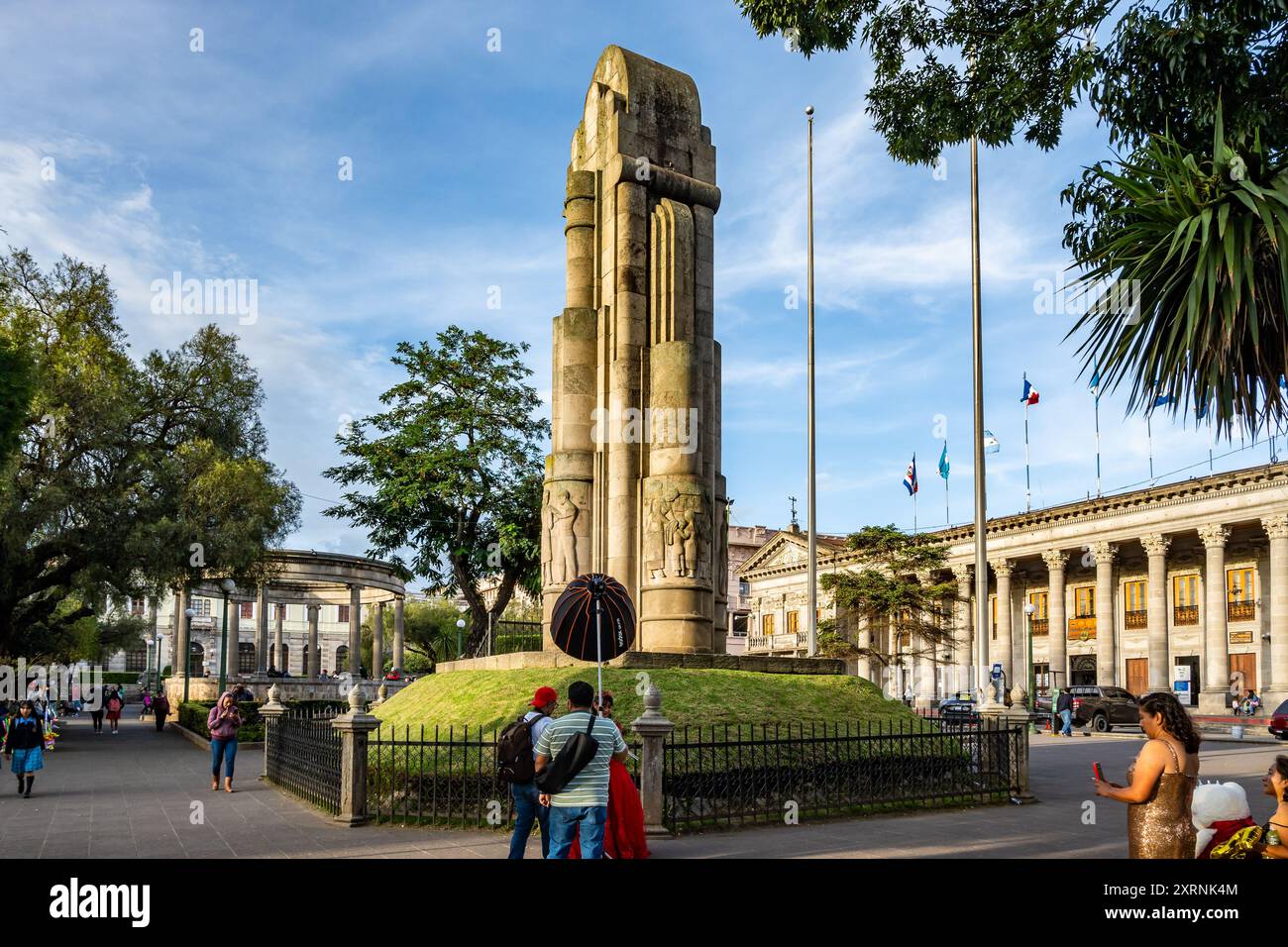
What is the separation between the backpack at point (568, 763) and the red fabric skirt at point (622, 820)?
81.0 inches

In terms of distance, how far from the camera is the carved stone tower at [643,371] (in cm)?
1964

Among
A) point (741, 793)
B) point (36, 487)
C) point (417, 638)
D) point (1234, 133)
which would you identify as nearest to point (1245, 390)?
point (1234, 133)

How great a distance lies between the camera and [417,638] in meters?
103

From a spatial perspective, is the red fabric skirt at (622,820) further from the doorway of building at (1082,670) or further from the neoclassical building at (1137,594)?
the doorway of building at (1082,670)

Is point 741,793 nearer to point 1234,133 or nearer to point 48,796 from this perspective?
point 1234,133

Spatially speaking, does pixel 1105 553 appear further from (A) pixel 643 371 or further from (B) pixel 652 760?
(B) pixel 652 760

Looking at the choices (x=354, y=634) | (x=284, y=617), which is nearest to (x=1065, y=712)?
(x=354, y=634)

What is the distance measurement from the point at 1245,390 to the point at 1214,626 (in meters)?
50.5

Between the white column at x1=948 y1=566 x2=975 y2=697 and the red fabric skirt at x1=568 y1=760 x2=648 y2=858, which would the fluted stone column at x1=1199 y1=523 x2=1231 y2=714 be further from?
the red fabric skirt at x1=568 y1=760 x2=648 y2=858

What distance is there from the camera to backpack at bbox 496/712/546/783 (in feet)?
30.8

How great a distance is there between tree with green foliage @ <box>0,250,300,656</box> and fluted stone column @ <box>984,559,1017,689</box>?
151ft

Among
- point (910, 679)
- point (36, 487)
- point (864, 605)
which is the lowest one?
point (910, 679)

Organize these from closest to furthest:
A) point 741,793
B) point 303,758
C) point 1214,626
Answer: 1. point 741,793
2. point 303,758
3. point 1214,626

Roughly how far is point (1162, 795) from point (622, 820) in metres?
5.06
